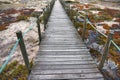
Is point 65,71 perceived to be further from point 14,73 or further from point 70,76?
point 14,73

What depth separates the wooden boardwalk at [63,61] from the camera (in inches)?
183

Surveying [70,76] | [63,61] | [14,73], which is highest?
[63,61]

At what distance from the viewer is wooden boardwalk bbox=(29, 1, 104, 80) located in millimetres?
4648

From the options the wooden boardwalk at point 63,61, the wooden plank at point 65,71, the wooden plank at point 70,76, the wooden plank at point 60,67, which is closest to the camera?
the wooden plank at point 70,76

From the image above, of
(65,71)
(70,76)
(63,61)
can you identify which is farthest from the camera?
(63,61)

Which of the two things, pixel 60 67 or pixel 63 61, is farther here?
pixel 63 61

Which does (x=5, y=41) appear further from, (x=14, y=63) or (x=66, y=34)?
(x=66, y=34)

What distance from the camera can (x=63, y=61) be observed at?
17.9ft

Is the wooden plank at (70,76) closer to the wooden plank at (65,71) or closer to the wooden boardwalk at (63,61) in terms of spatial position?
the wooden boardwalk at (63,61)

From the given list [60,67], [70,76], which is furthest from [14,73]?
[70,76]

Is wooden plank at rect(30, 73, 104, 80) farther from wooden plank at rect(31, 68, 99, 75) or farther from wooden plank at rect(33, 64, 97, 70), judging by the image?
wooden plank at rect(33, 64, 97, 70)

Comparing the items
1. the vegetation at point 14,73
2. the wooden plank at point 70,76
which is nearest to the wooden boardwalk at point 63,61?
the wooden plank at point 70,76

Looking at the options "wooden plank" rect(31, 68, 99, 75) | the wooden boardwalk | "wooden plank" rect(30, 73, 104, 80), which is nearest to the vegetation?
the wooden boardwalk

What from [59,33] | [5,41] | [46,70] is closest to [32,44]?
[59,33]
